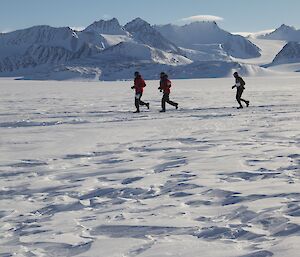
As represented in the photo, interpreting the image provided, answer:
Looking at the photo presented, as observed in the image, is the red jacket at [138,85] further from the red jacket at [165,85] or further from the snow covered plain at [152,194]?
the snow covered plain at [152,194]

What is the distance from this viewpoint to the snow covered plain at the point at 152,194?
15.6 ft

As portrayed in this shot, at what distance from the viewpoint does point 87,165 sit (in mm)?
8664

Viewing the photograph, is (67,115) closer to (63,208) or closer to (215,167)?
(215,167)

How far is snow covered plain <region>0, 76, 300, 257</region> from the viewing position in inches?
187

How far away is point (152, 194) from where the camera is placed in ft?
21.5

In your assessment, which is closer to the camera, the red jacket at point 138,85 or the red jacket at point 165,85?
the red jacket at point 138,85

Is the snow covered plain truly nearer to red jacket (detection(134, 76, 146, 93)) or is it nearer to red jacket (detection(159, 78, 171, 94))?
red jacket (detection(134, 76, 146, 93))

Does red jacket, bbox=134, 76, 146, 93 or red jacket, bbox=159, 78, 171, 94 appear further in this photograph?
red jacket, bbox=159, 78, 171, 94

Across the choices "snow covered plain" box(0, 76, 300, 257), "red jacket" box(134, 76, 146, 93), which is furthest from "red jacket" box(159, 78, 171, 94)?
"snow covered plain" box(0, 76, 300, 257)

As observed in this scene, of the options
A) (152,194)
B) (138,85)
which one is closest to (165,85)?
(138,85)

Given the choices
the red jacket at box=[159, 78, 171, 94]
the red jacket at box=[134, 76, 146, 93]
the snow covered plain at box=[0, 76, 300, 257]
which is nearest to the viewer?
the snow covered plain at box=[0, 76, 300, 257]

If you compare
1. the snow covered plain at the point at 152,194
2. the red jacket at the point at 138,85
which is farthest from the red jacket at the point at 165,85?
the snow covered plain at the point at 152,194

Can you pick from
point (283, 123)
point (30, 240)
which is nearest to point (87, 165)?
point (30, 240)

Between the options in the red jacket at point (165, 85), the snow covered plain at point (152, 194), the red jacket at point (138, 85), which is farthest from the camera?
the red jacket at point (165, 85)
